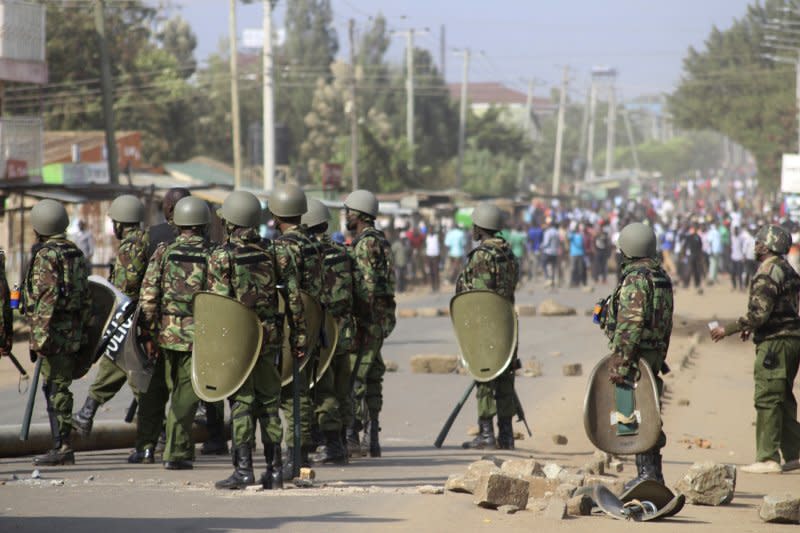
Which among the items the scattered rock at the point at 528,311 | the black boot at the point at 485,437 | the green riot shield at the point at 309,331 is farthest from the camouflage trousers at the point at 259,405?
the scattered rock at the point at 528,311

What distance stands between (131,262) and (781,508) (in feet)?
15.1

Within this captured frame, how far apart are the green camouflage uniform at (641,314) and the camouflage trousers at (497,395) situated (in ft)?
7.44

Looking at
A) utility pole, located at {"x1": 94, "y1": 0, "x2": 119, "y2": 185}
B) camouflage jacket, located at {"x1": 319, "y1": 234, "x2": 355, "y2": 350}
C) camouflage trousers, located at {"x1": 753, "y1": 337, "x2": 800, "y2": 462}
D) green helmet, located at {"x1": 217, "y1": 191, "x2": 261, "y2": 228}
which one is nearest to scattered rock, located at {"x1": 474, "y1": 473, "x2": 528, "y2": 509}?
green helmet, located at {"x1": 217, "y1": 191, "x2": 261, "y2": 228}

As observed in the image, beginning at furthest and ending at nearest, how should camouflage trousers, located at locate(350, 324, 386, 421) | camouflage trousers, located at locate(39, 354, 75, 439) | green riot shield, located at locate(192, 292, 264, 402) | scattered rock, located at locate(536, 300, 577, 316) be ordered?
scattered rock, located at locate(536, 300, 577, 316)
camouflage trousers, located at locate(350, 324, 386, 421)
camouflage trousers, located at locate(39, 354, 75, 439)
green riot shield, located at locate(192, 292, 264, 402)

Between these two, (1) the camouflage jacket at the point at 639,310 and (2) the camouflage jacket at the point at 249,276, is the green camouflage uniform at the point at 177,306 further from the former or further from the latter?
(1) the camouflage jacket at the point at 639,310

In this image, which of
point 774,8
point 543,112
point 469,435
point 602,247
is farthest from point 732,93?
point 543,112

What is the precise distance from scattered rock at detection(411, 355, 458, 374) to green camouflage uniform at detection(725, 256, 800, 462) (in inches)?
272

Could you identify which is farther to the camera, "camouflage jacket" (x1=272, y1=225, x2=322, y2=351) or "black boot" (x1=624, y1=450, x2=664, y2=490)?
"black boot" (x1=624, y1=450, x2=664, y2=490)

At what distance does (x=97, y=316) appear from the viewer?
9891mm

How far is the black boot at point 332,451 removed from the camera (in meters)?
9.84

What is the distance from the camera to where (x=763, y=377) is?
34.3 ft

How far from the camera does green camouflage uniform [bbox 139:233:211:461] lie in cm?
873

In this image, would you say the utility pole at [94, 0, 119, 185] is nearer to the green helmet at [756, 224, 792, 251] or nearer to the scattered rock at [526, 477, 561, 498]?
the green helmet at [756, 224, 792, 251]

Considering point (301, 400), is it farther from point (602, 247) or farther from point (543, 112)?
point (543, 112)
